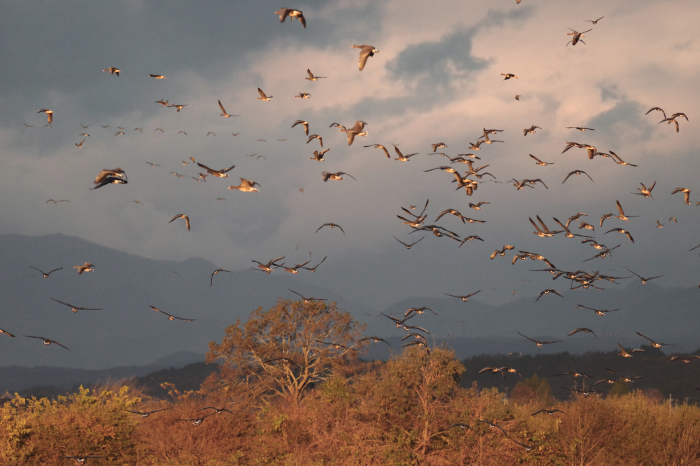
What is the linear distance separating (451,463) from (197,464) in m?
15.4

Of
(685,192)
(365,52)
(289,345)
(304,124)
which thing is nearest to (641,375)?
(289,345)

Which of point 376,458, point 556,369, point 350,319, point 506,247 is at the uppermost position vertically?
point 506,247

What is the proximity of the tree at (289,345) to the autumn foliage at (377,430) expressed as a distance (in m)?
15.5

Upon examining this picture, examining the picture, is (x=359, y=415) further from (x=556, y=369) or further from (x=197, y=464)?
(x=556, y=369)

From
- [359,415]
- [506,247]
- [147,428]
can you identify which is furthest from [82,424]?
[506,247]

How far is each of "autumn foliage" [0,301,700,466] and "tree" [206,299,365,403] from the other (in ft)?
50.7

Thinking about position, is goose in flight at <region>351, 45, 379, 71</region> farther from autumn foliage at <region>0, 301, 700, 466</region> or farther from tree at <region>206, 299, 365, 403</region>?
tree at <region>206, 299, 365, 403</region>

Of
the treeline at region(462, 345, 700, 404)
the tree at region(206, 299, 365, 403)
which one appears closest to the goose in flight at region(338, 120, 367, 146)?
the tree at region(206, 299, 365, 403)

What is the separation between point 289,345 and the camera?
63.2 metres

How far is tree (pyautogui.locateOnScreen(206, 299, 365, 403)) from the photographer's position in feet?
201

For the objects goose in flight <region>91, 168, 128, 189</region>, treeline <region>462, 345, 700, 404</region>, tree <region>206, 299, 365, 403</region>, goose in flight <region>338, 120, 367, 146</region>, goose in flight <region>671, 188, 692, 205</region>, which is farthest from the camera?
treeline <region>462, 345, 700, 404</region>

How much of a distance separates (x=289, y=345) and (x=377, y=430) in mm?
29003

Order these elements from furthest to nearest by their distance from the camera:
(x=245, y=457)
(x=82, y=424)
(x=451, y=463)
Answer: (x=245, y=457) < (x=82, y=424) < (x=451, y=463)

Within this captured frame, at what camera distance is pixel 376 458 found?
3369cm
